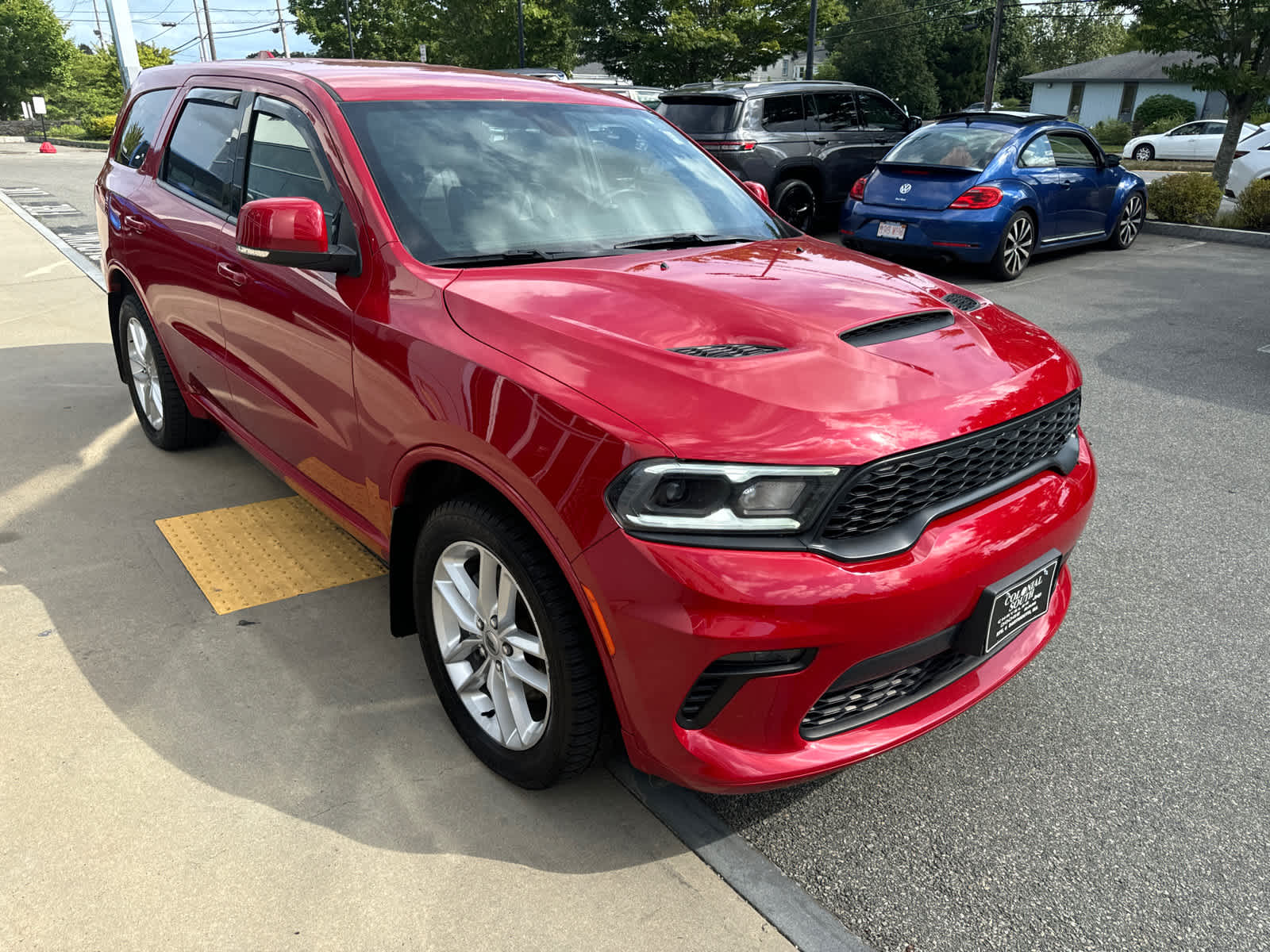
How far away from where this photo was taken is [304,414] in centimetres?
308

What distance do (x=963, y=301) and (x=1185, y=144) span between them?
33877 millimetres

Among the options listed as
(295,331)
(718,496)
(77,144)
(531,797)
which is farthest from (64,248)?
(77,144)

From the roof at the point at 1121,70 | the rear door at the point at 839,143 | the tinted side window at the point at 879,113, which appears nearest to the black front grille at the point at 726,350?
the rear door at the point at 839,143

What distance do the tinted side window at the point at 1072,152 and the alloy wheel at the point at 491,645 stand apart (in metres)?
9.12

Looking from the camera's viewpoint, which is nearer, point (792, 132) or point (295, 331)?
point (295, 331)

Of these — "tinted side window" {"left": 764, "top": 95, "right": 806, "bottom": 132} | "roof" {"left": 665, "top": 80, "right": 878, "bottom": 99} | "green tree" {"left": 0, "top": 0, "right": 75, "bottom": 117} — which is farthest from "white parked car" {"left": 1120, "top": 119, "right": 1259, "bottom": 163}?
"green tree" {"left": 0, "top": 0, "right": 75, "bottom": 117}

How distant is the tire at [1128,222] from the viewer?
1058cm

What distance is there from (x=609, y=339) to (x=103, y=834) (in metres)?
1.76

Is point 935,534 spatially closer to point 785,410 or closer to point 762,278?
point 785,410

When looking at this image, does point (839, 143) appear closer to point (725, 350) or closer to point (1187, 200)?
point (1187, 200)

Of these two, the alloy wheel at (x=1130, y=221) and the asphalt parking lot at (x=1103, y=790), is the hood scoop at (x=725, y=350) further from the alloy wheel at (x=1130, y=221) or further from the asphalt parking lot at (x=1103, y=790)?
the alloy wheel at (x=1130, y=221)

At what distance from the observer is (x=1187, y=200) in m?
12.0

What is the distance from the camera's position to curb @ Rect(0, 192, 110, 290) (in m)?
9.19

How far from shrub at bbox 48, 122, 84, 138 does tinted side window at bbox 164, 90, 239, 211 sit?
44301 millimetres
